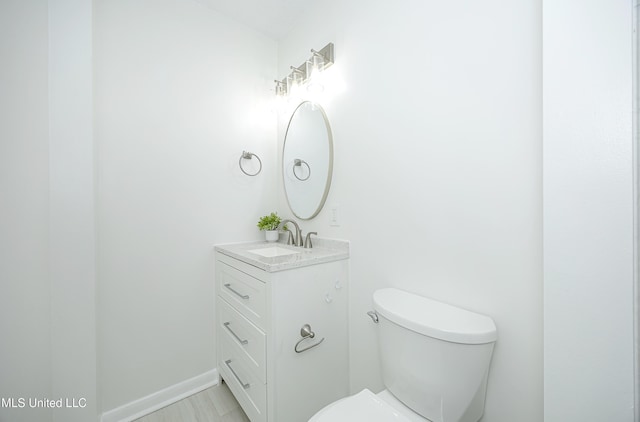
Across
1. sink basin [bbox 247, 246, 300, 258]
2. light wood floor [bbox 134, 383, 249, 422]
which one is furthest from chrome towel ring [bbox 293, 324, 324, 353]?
light wood floor [bbox 134, 383, 249, 422]

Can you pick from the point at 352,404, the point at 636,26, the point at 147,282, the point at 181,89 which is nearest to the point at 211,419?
the point at 147,282

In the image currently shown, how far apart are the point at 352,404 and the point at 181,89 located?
1935mm

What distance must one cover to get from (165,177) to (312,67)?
1174 mm

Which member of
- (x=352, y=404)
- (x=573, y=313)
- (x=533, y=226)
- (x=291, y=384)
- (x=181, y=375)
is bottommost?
→ (x=181, y=375)

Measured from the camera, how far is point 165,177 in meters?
1.47

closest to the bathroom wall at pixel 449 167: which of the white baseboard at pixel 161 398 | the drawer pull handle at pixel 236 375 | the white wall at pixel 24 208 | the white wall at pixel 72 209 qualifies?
the drawer pull handle at pixel 236 375

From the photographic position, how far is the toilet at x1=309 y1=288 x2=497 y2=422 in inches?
28.6

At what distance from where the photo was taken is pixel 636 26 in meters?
0.53

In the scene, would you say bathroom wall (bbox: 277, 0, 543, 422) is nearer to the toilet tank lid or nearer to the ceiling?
the toilet tank lid

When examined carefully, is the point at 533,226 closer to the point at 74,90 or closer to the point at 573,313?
the point at 573,313

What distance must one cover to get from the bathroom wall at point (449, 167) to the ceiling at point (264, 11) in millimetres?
473

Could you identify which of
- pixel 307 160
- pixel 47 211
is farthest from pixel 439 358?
pixel 47 211

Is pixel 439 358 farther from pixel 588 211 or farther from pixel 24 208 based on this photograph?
pixel 24 208

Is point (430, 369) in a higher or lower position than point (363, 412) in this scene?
higher
